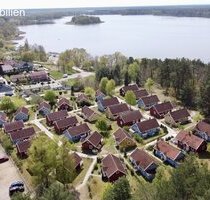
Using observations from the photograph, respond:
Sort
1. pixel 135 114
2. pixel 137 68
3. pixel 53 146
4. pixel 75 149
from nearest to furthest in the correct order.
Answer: pixel 53 146
pixel 75 149
pixel 135 114
pixel 137 68

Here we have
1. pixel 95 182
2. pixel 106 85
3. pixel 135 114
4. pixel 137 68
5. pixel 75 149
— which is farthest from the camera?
pixel 137 68

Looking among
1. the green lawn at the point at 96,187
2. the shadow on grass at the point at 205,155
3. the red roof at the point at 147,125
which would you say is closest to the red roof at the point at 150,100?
Answer: the red roof at the point at 147,125

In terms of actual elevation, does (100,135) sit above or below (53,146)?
below

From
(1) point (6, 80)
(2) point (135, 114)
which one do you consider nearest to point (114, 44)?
(1) point (6, 80)

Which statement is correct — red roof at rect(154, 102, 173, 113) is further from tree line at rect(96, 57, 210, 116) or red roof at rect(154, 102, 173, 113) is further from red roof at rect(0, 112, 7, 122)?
red roof at rect(0, 112, 7, 122)

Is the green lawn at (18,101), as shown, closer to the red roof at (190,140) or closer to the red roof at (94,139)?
the red roof at (94,139)

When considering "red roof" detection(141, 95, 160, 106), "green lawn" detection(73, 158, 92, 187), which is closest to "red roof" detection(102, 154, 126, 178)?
"green lawn" detection(73, 158, 92, 187)

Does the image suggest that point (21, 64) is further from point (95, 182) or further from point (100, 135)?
point (95, 182)

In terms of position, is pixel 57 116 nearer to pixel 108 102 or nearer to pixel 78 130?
pixel 78 130
